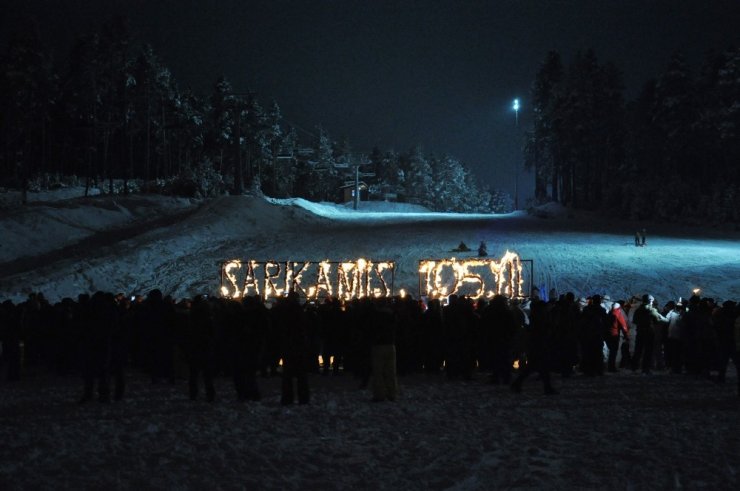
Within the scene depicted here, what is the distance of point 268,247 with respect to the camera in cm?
3381

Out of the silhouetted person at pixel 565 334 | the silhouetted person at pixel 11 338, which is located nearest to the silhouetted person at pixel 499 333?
the silhouetted person at pixel 565 334

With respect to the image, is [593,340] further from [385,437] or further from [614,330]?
[385,437]

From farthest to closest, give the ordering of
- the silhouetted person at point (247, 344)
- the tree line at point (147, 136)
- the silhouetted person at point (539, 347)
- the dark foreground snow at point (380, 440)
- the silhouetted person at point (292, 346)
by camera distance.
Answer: the tree line at point (147, 136)
the silhouetted person at point (539, 347)
the silhouetted person at point (247, 344)
the silhouetted person at point (292, 346)
the dark foreground snow at point (380, 440)

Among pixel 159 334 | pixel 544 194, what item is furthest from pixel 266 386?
pixel 544 194

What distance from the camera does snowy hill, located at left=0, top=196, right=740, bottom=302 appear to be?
26531mm

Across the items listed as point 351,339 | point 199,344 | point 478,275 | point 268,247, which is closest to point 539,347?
point 351,339

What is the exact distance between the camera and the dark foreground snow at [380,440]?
649 cm

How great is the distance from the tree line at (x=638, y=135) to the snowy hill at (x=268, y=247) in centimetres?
1065

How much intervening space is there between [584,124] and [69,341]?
204 feet

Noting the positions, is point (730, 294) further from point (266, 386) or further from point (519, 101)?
point (519, 101)

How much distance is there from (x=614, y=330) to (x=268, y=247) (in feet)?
71.6

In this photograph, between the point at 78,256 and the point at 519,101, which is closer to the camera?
the point at 78,256

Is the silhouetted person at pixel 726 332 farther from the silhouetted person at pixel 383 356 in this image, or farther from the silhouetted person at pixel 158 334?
the silhouetted person at pixel 158 334

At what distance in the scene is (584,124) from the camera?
69.0 meters
